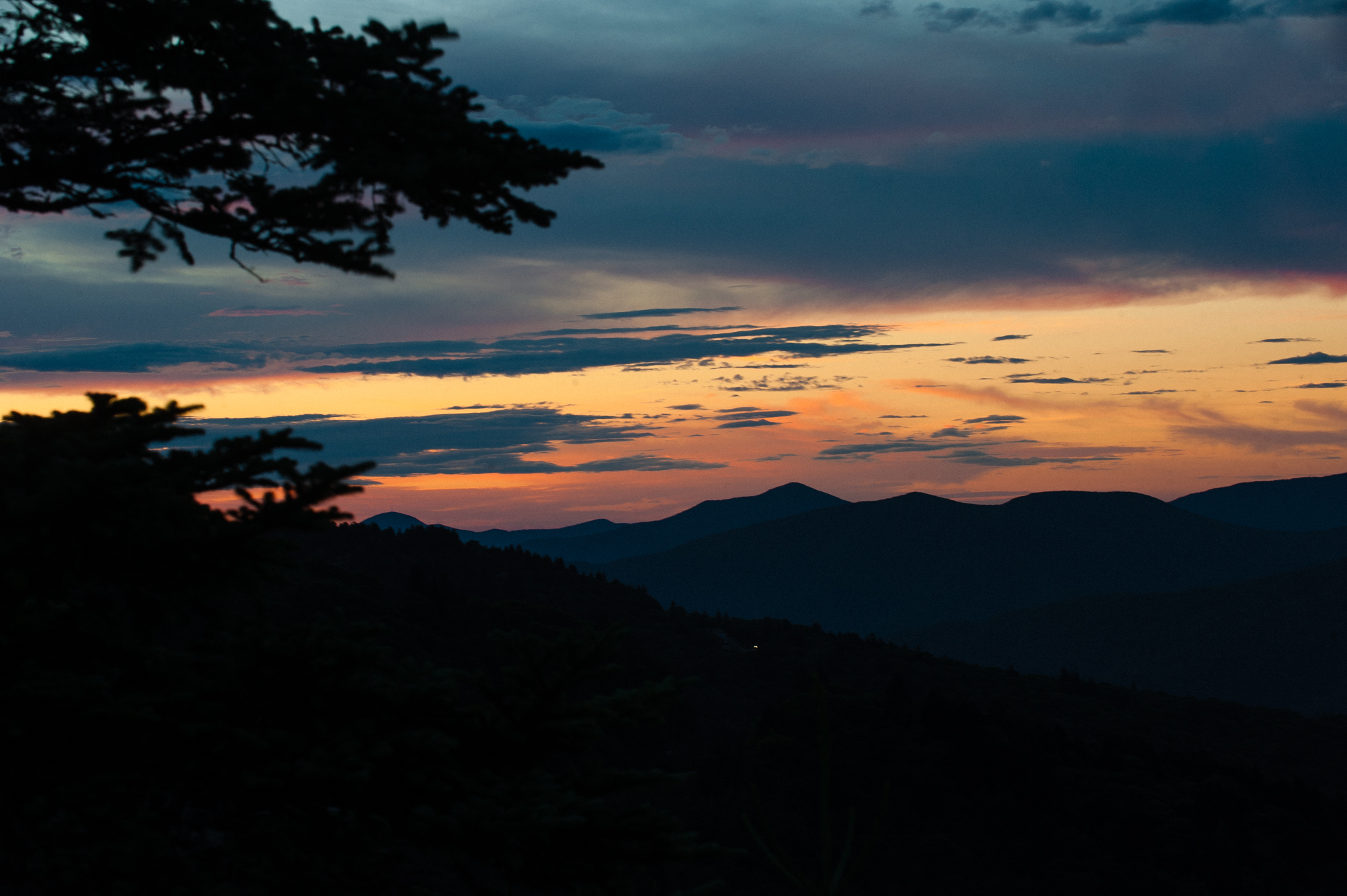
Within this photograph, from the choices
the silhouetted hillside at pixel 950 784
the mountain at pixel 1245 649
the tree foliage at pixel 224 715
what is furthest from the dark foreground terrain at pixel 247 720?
the mountain at pixel 1245 649

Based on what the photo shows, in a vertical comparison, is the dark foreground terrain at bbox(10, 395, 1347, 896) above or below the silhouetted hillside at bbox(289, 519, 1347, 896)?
above

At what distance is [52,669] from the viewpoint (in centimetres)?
647

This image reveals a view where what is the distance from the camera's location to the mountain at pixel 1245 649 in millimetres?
160875

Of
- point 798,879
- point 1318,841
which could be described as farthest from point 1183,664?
point 798,879

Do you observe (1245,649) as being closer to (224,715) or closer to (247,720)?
(247,720)

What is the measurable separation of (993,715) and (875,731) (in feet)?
24.2

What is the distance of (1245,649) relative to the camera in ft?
568

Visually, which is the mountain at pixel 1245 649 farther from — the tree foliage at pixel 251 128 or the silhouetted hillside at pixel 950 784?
the tree foliage at pixel 251 128

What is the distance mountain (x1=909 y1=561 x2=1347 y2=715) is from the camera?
160875mm

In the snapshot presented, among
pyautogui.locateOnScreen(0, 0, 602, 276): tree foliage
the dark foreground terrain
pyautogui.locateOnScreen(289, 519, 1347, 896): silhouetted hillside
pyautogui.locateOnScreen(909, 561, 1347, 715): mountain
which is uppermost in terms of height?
pyautogui.locateOnScreen(0, 0, 602, 276): tree foliage

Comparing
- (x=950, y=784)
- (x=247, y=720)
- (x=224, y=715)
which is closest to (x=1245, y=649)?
(x=950, y=784)

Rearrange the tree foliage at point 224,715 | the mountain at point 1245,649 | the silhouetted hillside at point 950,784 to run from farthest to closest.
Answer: the mountain at point 1245,649 < the silhouetted hillside at point 950,784 < the tree foliage at point 224,715

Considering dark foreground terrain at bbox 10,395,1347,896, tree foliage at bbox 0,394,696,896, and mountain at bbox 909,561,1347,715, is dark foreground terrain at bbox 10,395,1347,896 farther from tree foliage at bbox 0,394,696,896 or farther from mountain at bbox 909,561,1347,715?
mountain at bbox 909,561,1347,715

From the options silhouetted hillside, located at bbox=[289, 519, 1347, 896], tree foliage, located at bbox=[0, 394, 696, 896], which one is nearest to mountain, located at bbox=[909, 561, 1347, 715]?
silhouetted hillside, located at bbox=[289, 519, 1347, 896]
